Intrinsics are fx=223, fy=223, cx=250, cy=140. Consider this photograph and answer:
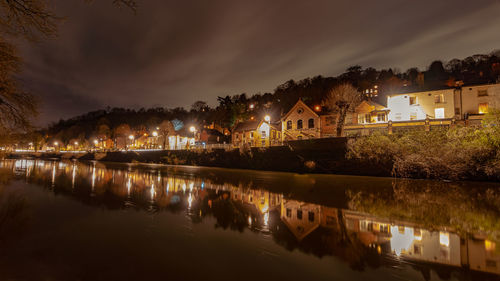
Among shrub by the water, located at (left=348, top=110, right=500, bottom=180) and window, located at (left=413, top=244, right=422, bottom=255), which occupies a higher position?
shrub by the water, located at (left=348, top=110, right=500, bottom=180)

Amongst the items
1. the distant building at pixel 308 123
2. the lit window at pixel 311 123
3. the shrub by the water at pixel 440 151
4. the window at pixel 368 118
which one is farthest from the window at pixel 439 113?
the lit window at pixel 311 123

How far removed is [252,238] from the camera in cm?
750

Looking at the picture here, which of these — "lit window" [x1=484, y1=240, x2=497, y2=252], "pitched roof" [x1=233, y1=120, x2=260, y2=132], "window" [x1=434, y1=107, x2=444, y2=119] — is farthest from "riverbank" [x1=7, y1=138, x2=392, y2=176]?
"window" [x1=434, y1=107, x2=444, y2=119]

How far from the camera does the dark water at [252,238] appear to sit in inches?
211

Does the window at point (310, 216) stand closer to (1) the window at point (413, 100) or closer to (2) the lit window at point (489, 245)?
(2) the lit window at point (489, 245)

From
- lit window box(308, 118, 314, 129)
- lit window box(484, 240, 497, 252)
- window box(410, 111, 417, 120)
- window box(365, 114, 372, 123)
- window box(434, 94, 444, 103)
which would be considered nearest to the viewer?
lit window box(484, 240, 497, 252)

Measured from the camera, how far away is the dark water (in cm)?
537

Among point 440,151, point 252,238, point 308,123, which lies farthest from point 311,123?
point 252,238

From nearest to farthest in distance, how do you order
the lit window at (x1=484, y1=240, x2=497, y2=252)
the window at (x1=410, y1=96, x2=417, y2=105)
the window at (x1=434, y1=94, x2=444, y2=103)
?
the lit window at (x1=484, y1=240, x2=497, y2=252) → the window at (x1=434, y1=94, x2=444, y2=103) → the window at (x1=410, y1=96, x2=417, y2=105)

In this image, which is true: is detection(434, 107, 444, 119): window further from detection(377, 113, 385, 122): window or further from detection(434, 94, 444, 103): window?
detection(377, 113, 385, 122): window

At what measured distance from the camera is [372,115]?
3747 centimetres

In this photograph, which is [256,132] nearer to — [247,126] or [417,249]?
[247,126]

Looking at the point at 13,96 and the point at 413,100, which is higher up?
the point at 413,100

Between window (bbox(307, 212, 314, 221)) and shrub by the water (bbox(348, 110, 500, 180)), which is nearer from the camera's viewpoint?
window (bbox(307, 212, 314, 221))
